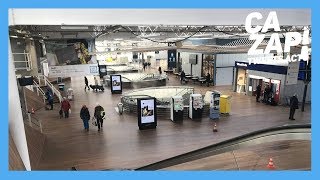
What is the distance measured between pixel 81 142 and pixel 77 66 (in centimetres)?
224

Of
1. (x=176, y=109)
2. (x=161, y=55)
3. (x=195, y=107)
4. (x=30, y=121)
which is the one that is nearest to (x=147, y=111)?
(x=176, y=109)

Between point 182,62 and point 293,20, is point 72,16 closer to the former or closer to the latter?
point 293,20

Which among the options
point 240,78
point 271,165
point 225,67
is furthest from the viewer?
point 225,67

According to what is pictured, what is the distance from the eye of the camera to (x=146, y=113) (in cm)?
903

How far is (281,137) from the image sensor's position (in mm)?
6734

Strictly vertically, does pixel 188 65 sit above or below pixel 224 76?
above

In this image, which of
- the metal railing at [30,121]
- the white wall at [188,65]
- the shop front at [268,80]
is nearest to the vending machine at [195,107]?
the shop front at [268,80]

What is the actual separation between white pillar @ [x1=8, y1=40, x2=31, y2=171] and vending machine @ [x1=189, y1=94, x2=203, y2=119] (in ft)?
21.3

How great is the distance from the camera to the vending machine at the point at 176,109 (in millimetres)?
9945

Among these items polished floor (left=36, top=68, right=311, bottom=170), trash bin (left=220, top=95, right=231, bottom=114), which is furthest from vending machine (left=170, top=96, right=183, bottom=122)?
trash bin (left=220, top=95, right=231, bottom=114)

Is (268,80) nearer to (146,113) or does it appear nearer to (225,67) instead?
(225,67)

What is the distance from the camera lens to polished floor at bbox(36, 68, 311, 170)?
21.6ft

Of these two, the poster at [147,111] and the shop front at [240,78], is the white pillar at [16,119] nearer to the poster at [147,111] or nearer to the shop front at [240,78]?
the poster at [147,111]

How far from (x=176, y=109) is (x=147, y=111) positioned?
1.38 metres
